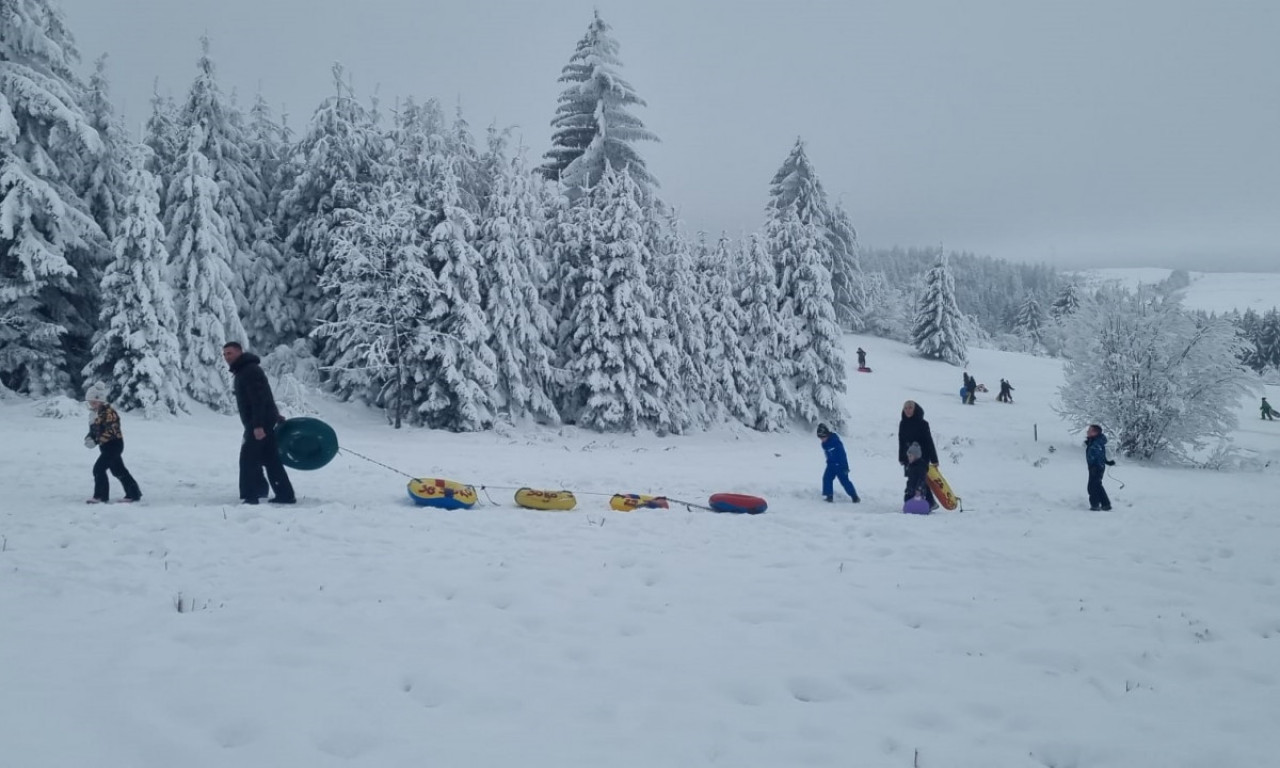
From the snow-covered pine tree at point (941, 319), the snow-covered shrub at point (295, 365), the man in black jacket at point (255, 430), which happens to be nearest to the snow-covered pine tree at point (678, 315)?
the snow-covered shrub at point (295, 365)

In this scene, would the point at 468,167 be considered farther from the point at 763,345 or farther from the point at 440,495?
the point at 440,495

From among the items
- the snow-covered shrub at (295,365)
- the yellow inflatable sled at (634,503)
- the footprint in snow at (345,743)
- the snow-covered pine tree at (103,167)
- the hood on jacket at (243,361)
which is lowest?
the footprint in snow at (345,743)

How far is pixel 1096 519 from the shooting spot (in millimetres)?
10617

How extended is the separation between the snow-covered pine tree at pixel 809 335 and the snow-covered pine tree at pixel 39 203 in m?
24.6

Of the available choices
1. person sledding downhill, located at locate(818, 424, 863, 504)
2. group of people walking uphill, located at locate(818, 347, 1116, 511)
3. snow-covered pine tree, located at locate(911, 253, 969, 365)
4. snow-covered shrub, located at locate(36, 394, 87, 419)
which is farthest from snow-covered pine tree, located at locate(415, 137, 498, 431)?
snow-covered pine tree, located at locate(911, 253, 969, 365)

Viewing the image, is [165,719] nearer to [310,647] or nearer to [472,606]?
[310,647]

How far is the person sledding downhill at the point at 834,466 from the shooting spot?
12.7 meters

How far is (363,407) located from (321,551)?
1949 centimetres

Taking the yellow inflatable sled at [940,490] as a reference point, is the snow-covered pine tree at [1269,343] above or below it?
above

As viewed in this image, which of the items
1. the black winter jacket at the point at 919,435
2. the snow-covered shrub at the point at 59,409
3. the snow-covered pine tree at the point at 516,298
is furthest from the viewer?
the snow-covered pine tree at the point at 516,298

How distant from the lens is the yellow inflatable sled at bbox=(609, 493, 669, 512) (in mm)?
10298

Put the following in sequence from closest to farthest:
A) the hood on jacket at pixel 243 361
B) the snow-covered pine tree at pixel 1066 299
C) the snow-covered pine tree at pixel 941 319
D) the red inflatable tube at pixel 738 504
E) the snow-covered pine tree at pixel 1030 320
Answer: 1. the hood on jacket at pixel 243 361
2. the red inflatable tube at pixel 738 504
3. the snow-covered pine tree at pixel 941 319
4. the snow-covered pine tree at pixel 1066 299
5. the snow-covered pine tree at pixel 1030 320

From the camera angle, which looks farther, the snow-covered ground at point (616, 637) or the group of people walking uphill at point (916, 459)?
the group of people walking uphill at point (916, 459)

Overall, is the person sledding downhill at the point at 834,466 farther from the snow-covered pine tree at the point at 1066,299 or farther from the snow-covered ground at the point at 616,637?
the snow-covered pine tree at the point at 1066,299
